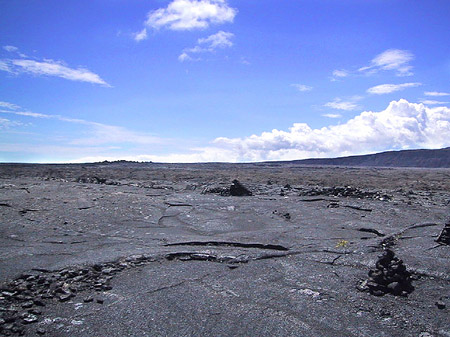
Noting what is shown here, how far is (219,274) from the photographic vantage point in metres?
5.59

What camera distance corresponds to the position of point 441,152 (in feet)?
287

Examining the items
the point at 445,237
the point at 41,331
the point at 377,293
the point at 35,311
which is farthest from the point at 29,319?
the point at 445,237

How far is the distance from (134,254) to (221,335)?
307 cm

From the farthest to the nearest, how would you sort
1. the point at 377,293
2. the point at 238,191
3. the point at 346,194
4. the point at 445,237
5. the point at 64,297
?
1. the point at 238,191
2. the point at 346,194
3. the point at 445,237
4. the point at 377,293
5. the point at 64,297

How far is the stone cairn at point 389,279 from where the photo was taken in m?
4.80

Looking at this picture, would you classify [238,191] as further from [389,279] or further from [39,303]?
[39,303]

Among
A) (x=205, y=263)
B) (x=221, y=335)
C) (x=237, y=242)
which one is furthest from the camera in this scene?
(x=237, y=242)

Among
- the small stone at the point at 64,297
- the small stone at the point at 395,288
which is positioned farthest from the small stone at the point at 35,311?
the small stone at the point at 395,288

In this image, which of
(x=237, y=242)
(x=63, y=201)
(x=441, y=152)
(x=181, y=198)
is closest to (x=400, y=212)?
(x=237, y=242)

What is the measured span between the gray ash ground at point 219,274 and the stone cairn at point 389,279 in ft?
0.06

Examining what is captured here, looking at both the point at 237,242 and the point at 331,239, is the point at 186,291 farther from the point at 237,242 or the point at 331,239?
the point at 331,239

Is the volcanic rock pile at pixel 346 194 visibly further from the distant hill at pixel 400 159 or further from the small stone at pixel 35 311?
the distant hill at pixel 400 159

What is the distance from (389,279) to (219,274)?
2.38 metres

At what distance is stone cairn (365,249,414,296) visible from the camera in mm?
4805
